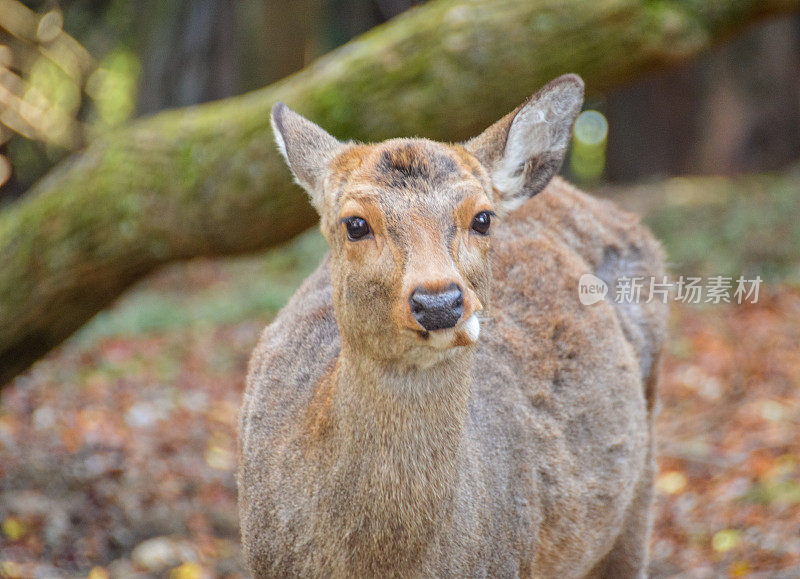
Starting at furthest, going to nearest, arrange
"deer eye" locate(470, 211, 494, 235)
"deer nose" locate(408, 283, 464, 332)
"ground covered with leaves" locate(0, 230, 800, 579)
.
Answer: "ground covered with leaves" locate(0, 230, 800, 579) < "deer eye" locate(470, 211, 494, 235) < "deer nose" locate(408, 283, 464, 332)

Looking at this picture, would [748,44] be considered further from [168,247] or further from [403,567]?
[403,567]

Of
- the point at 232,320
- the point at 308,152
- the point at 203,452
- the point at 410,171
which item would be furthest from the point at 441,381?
the point at 232,320

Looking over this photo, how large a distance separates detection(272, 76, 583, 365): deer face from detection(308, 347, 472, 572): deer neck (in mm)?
150

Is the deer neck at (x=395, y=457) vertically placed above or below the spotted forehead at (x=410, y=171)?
below

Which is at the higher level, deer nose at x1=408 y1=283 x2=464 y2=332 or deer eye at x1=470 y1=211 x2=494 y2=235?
deer eye at x1=470 y1=211 x2=494 y2=235

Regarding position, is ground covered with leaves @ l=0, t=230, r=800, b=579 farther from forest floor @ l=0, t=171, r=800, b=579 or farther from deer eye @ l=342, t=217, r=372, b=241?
deer eye @ l=342, t=217, r=372, b=241

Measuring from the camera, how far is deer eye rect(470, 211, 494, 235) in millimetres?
3609

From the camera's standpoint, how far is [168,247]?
20.4 feet

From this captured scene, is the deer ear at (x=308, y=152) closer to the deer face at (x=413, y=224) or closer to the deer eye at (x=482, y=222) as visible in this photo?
the deer face at (x=413, y=224)

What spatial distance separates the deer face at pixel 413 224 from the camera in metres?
3.24

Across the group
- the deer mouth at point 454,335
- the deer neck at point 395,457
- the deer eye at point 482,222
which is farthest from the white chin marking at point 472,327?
the deer eye at point 482,222

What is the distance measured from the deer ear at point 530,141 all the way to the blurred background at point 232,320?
2.05 meters

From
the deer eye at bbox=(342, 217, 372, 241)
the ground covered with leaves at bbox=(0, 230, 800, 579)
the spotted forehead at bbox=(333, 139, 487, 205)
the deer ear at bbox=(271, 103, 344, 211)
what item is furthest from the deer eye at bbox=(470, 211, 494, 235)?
the ground covered with leaves at bbox=(0, 230, 800, 579)

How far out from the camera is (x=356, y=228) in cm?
354
